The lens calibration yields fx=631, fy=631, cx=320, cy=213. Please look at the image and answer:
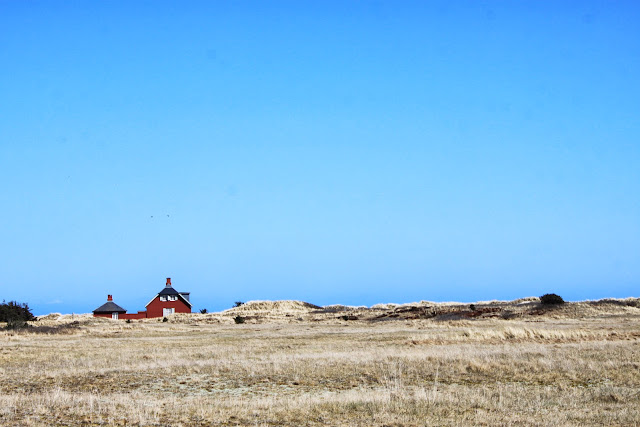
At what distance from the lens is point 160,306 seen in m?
84.6

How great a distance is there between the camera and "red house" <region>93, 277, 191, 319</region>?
82.8m

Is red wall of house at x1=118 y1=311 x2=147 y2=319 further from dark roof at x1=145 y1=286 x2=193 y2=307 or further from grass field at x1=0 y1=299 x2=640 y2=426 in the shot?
grass field at x1=0 y1=299 x2=640 y2=426

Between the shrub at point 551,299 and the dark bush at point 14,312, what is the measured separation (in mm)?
52038

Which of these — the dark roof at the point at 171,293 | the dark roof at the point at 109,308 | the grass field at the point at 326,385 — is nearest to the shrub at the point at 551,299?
the grass field at the point at 326,385

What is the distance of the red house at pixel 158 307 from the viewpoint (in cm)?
8275

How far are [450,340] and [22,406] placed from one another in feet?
78.5

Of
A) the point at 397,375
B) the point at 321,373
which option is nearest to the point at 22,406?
the point at 321,373

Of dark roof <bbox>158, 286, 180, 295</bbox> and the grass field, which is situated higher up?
dark roof <bbox>158, 286, 180, 295</bbox>

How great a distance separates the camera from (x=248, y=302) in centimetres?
9806

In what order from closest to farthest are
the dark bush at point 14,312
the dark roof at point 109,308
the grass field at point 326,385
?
the grass field at point 326,385 < the dark bush at point 14,312 < the dark roof at point 109,308

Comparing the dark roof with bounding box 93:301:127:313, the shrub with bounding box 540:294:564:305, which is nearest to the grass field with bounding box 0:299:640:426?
the shrub with bounding box 540:294:564:305

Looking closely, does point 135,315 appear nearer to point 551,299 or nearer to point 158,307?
point 158,307

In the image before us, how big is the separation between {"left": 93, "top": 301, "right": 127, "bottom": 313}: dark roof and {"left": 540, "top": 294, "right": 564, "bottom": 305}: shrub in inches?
2060

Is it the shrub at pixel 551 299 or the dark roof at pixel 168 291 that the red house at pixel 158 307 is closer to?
the dark roof at pixel 168 291
